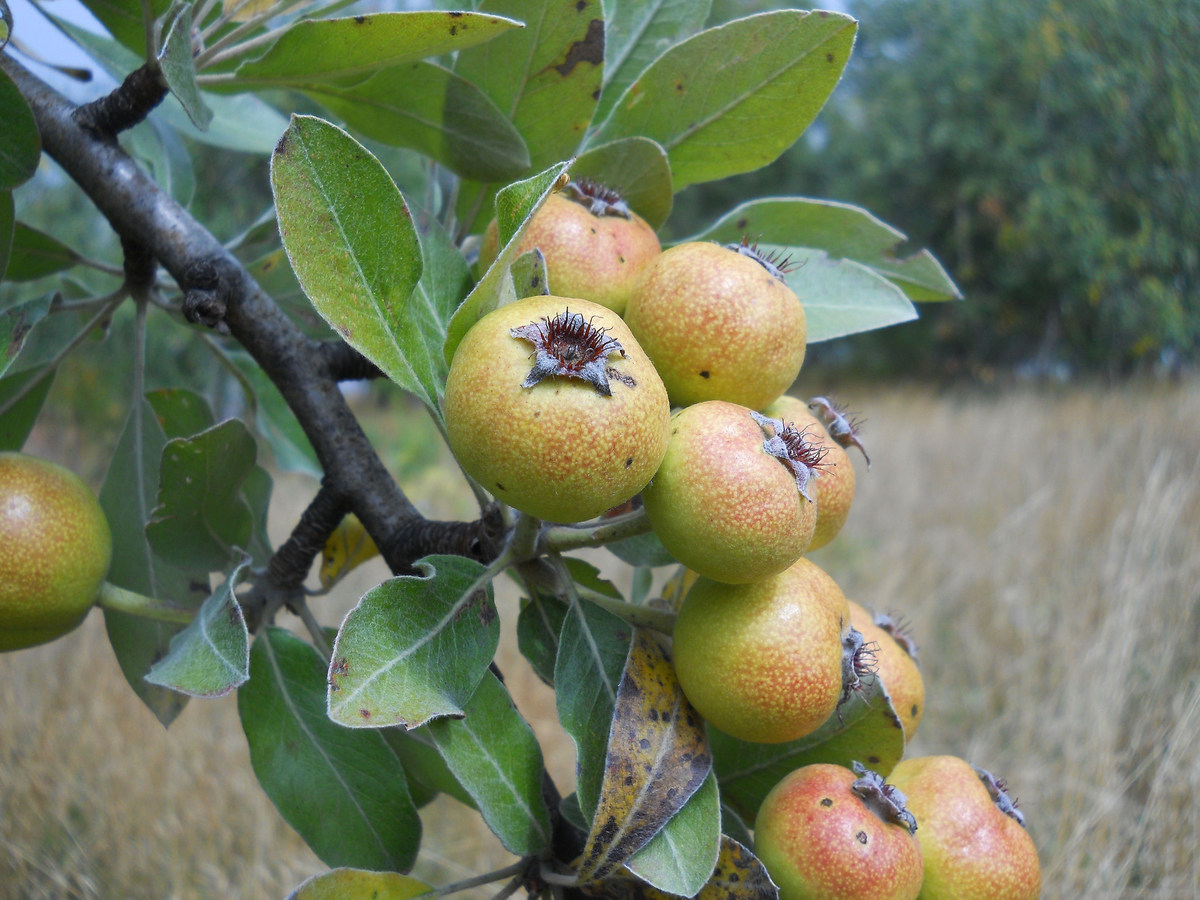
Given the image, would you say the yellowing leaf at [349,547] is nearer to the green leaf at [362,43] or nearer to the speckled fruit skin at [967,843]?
the green leaf at [362,43]

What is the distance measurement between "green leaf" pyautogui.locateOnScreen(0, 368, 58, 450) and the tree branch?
0.71 ft

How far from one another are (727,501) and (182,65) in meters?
0.51

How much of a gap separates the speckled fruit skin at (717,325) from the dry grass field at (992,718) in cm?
105

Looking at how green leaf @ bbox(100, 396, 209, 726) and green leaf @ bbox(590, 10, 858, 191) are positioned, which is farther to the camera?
green leaf @ bbox(100, 396, 209, 726)

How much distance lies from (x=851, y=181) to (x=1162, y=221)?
770 cm

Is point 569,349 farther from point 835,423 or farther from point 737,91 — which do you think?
point 737,91

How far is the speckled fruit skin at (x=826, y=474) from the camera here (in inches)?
23.7

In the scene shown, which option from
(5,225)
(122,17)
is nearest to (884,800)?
(5,225)

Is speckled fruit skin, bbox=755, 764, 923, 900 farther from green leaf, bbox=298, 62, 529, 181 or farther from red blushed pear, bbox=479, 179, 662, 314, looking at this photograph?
green leaf, bbox=298, 62, 529, 181

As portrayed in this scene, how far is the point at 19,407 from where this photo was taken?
0.88m

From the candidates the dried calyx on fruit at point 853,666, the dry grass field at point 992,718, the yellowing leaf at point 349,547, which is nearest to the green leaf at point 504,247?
the dried calyx on fruit at point 853,666

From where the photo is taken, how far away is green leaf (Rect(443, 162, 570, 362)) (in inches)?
20.1

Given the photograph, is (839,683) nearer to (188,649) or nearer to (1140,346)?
(188,649)

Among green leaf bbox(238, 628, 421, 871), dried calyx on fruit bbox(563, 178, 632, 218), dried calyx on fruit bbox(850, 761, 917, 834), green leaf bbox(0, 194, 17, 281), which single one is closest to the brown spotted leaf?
dried calyx on fruit bbox(850, 761, 917, 834)
